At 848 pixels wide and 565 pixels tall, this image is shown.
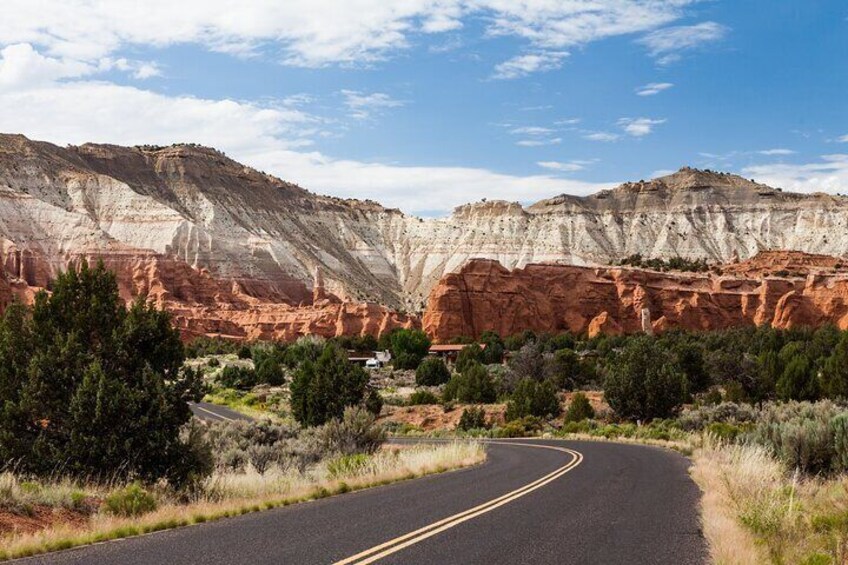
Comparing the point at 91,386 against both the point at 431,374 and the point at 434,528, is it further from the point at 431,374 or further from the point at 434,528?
the point at 431,374

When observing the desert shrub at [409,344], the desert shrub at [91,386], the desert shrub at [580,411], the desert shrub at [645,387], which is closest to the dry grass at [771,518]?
the desert shrub at [91,386]

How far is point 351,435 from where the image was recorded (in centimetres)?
2575

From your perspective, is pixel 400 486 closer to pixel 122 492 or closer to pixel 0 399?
pixel 122 492

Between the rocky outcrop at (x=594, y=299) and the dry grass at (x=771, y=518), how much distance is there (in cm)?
9463

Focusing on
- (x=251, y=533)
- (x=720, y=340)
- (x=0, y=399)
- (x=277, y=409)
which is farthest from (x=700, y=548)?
(x=720, y=340)

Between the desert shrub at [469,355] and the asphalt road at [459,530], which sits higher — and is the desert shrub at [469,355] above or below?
below

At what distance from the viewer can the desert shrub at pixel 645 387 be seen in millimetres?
42969

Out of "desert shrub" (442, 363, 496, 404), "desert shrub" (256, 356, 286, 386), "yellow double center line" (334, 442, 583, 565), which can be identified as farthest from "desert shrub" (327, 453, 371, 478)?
"desert shrub" (256, 356, 286, 386)

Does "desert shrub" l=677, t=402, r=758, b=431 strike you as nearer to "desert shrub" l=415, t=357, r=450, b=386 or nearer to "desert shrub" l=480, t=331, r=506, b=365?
"desert shrub" l=415, t=357, r=450, b=386

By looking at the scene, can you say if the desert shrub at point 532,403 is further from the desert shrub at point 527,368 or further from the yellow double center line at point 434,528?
the yellow double center line at point 434,528

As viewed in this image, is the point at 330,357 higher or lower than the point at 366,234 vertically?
lower

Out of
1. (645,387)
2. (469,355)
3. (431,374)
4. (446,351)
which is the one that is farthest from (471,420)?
(446,351)

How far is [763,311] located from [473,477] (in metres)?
97.5

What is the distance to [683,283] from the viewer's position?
113 m
